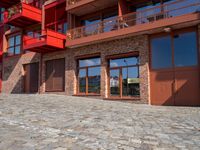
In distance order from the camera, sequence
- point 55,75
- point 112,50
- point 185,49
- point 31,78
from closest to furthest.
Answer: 1. point 185,49
2. point 112,50
3. point 55,75
4. point 31,78

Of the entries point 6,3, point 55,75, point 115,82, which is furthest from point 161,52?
point 6,3

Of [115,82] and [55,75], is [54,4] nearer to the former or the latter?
[55,75]

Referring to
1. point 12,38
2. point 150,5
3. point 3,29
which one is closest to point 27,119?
point 150,5

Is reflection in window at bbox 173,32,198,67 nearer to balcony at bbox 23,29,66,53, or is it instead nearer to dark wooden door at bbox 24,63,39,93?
balcony at bbox 23,29,66,53

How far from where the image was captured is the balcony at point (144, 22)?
441 inches

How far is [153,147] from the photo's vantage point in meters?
4.33

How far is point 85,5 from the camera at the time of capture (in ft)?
50.4

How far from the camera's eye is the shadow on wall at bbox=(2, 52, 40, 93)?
784 inches

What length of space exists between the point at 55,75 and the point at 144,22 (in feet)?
30.0

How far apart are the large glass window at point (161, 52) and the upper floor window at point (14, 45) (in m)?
14.8

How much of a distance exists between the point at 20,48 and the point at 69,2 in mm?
8128

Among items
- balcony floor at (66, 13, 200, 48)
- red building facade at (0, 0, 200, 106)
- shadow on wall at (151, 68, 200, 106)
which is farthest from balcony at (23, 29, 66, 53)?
shadow on wall at (151, 68, 200, 106)

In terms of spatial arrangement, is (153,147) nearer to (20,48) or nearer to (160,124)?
(160,124)

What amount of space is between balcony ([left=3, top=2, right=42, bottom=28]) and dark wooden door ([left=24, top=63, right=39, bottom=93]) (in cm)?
424
